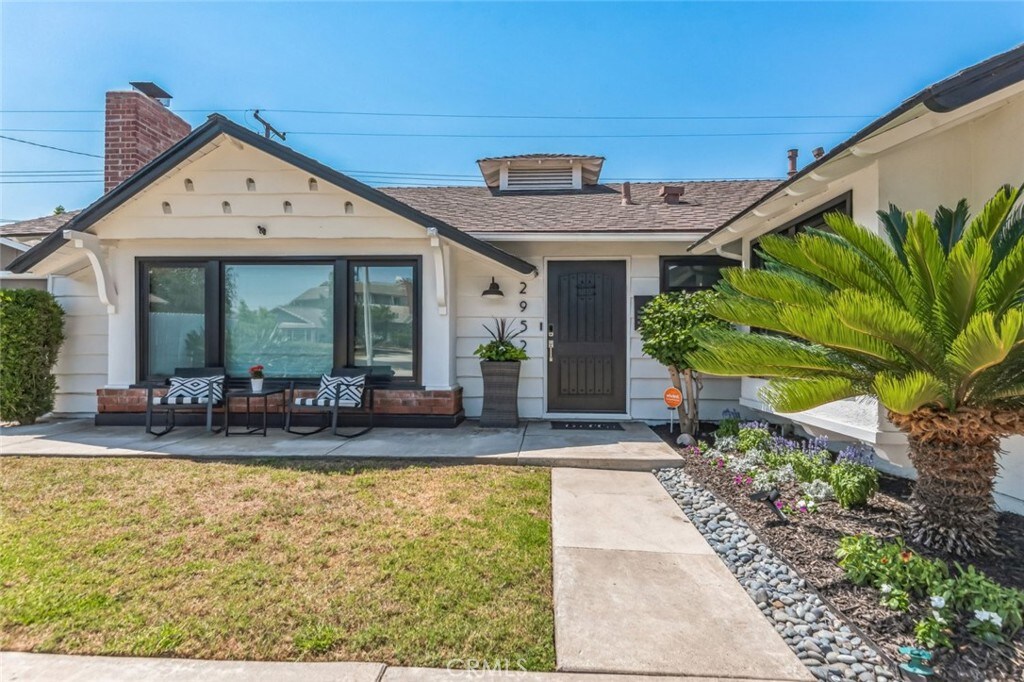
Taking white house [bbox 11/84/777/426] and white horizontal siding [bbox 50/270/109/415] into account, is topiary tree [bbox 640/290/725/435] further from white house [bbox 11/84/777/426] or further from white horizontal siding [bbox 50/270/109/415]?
white horizontal siding [bbox 50/270/109/415]

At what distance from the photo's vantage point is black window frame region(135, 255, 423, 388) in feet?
20.2

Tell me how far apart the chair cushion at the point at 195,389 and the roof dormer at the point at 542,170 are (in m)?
5.85

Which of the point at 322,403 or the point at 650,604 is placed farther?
the point at 322,403

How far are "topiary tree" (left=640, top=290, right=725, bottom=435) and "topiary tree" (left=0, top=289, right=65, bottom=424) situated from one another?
799 cm

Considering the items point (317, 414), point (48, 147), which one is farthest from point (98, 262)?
point (48, 147)

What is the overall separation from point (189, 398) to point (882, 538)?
674 cm

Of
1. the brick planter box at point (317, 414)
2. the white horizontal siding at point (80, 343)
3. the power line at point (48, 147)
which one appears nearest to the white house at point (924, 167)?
the brick planter box at point (317, 414)

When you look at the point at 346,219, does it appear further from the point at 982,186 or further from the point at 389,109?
the point at 389,109

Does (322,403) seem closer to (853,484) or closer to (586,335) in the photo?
(586,335)

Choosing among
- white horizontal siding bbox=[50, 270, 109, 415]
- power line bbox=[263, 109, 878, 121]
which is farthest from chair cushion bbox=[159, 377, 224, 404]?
power line bbox=[263, 109, 878, 121]

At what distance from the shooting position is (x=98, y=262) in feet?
19.9

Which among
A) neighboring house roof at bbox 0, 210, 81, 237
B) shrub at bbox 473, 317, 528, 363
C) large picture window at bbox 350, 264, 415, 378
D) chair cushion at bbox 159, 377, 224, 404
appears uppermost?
neighboring house roof at bbox 0, 210, 81, 237

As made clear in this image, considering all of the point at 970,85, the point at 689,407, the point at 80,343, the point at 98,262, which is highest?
the point at 970,85

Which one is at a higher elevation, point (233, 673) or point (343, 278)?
point (343, 278)
